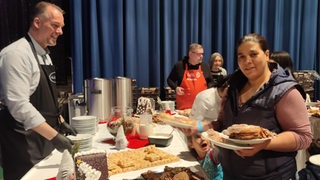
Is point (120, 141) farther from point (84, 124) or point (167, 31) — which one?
point (167, 31)

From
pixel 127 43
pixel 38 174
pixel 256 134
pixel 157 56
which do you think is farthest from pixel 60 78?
pixel 256 134

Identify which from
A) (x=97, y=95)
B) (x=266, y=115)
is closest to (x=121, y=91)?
(x=97, y=95)

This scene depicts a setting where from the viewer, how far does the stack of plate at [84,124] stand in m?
2.25

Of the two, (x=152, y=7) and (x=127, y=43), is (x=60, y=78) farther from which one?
(x=152, y=7)

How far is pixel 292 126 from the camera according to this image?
1520 millimetres

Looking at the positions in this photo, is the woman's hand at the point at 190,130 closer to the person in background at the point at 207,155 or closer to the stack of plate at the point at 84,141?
the person in background at the point at 207,155

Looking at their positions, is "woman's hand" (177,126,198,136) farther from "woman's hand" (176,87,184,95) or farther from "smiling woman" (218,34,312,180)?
"woman's hand" (176,87,184,95)

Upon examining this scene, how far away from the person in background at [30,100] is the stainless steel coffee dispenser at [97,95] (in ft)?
1.51

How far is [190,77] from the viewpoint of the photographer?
4.29 metres

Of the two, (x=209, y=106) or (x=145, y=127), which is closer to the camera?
(x=145, y=127)

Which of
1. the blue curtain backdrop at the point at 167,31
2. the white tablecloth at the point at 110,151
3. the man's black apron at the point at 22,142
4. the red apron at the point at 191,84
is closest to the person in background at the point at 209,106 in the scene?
the white tablecloth at the point at 110,151

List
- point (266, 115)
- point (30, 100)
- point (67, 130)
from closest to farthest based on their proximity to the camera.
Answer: point (266, 115) < point (30, 100) < point (67, 130)

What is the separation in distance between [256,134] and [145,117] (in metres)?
0.99

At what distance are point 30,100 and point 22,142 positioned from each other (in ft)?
0.90
